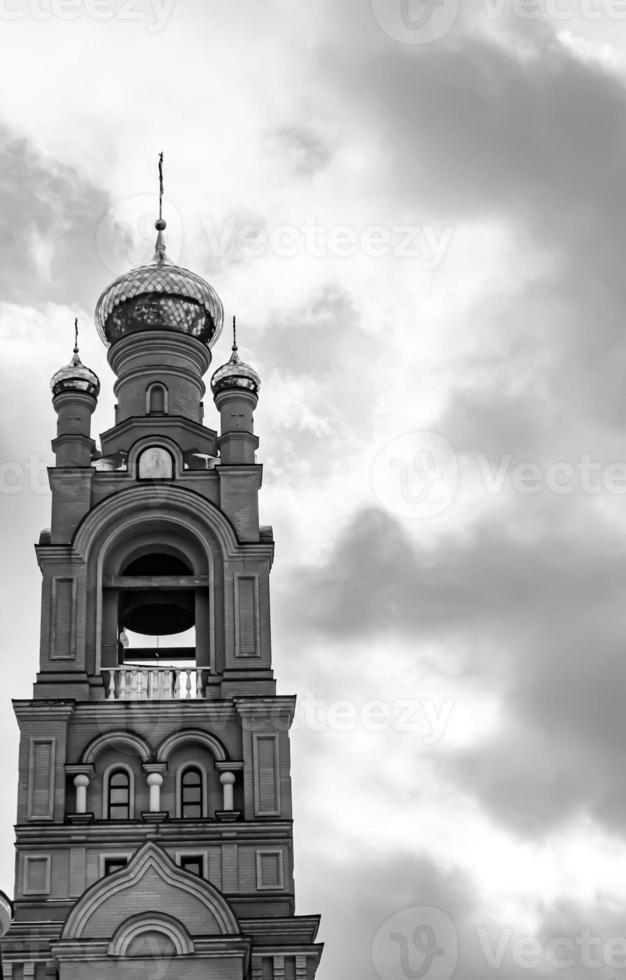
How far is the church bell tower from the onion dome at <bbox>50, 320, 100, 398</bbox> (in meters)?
0.02

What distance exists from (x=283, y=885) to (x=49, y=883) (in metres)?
3.56

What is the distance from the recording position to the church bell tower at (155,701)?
103 feet

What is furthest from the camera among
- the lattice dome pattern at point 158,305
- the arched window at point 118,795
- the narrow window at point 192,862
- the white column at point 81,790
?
the lattice dome pattern at point 158,305

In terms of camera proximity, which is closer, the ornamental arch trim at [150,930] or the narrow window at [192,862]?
the ornamental arch trim at [150,930]

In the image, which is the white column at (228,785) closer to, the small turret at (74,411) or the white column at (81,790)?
the white column at (81,790)

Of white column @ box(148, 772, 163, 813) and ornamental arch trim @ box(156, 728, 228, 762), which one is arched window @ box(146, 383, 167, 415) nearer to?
ornamental arch trim @ box(156, 728, 228, 762)

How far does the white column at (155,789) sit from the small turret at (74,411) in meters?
5.90

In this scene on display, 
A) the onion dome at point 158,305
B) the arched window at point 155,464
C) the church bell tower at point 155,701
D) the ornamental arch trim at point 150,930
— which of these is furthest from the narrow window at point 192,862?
the onion dome at point 158,305

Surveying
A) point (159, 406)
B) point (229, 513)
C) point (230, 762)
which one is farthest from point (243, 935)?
point (159, 406)

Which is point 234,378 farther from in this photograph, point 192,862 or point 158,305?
point 192,862

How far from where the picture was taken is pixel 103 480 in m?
36.1

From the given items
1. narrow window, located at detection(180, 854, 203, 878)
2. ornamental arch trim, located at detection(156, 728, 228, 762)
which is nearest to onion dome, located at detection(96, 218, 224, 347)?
ornamental arch trim, located at detection(156, 728, 228, 762)

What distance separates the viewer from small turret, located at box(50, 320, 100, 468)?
36344 millimetres

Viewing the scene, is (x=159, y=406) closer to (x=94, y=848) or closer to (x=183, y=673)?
(x=183, y=673)
